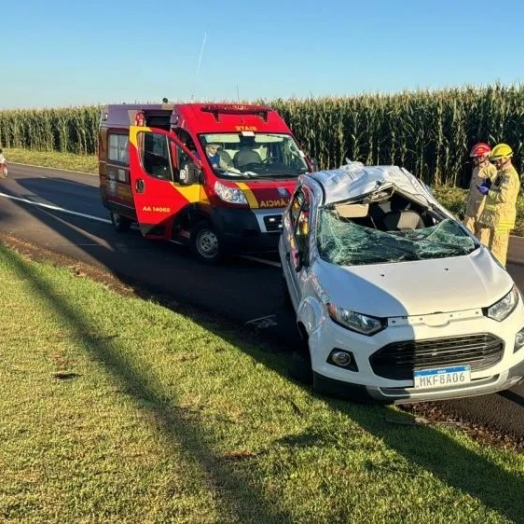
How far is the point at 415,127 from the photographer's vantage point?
20203 mm

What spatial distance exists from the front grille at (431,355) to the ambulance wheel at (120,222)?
9460mm

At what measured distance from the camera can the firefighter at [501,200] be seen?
7.70 meters

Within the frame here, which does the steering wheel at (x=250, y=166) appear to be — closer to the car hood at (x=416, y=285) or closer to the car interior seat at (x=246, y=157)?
the car interior seat at (x=246, y=157)

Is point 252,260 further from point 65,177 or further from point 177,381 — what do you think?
point 65,177

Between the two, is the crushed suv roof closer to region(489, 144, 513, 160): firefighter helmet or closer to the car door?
the car door

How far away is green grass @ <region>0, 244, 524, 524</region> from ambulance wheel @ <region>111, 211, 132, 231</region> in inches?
290

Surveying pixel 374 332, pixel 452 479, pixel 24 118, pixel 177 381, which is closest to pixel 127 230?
pixel 177 381

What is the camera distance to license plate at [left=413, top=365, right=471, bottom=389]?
4.45 m

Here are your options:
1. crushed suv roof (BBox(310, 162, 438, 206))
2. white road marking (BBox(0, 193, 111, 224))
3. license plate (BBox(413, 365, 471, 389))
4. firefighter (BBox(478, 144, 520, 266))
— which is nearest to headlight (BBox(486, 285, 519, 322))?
license plate (BBox(413, 365, 471, 389))

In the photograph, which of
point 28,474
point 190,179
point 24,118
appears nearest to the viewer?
point 28,474

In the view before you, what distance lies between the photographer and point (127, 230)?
1344 centimetres

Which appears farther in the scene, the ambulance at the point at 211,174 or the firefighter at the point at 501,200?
the ambulance at the point at 211,174

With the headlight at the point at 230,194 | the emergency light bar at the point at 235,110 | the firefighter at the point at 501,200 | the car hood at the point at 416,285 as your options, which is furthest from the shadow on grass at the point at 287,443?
the emergency light bar at the point at 235,110

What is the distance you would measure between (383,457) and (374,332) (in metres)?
0.95
